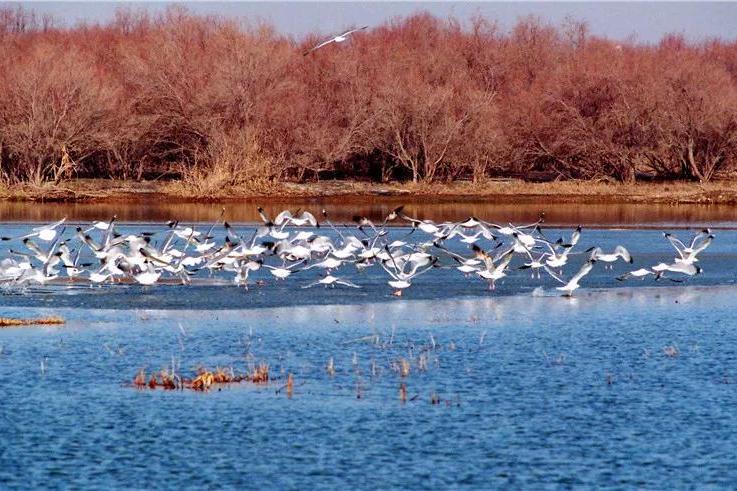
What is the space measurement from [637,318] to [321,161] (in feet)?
112

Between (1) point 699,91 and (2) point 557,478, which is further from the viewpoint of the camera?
(1) point 699,91

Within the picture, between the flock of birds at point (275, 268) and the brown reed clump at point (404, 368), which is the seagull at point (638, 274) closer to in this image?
the flock of birds at point (275, 268)

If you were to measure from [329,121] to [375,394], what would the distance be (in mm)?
40339

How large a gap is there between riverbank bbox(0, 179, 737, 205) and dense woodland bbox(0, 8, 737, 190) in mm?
805

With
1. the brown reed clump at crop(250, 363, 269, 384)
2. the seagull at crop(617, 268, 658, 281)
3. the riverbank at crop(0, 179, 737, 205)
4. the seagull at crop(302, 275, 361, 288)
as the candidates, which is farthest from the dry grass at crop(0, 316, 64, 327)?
the riverbank at crop(0, 179, 737, 205)

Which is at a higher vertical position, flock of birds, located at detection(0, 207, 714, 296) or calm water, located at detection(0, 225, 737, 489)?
flock of birds, located at detection(0, 207, 714, 296)

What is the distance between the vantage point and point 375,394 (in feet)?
42.2

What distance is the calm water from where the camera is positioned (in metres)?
10.3

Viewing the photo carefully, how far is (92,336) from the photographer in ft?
52.4

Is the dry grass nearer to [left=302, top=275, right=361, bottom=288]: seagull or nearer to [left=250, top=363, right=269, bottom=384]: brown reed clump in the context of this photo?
[left=250, top=363, right=269, bottom=384]: brown reed clump

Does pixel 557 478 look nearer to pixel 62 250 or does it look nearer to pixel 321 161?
pixel 62 250

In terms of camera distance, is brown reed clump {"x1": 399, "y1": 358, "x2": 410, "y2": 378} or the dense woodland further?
the dense woodland

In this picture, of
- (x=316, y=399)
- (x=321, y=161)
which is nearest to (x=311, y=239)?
(x=316, y=399)

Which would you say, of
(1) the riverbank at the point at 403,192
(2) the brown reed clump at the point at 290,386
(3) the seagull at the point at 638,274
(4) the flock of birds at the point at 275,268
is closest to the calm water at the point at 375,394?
(2) the brown reed clump at the point at 290,386
